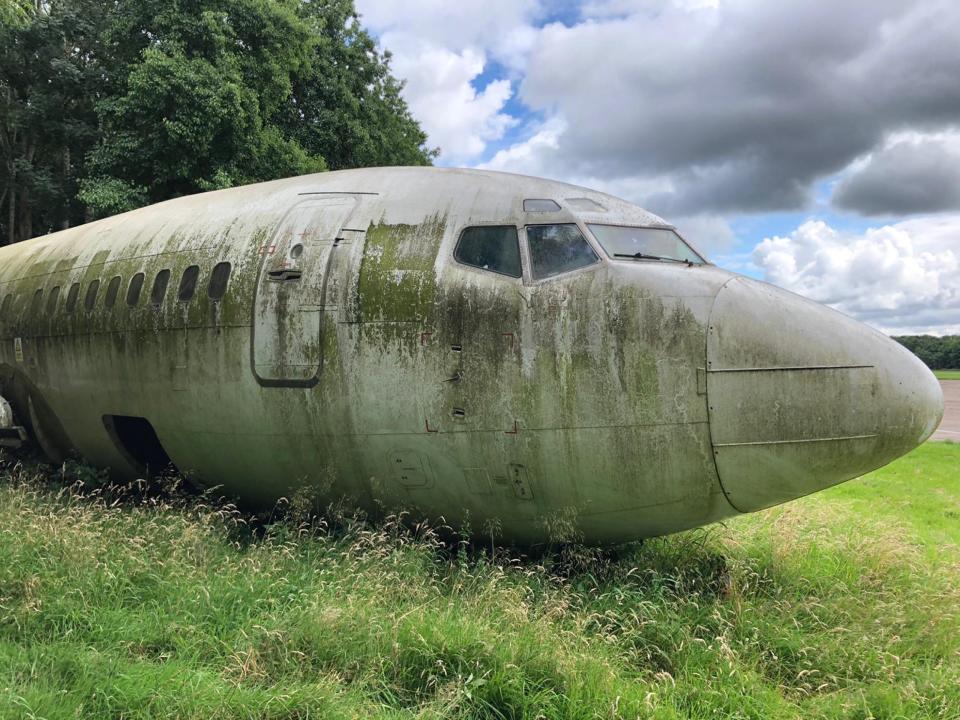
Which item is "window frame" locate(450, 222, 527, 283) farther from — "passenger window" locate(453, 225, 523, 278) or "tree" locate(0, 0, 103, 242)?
"tree" locate(0, 0, 103, 242)

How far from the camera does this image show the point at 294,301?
21.1 ft

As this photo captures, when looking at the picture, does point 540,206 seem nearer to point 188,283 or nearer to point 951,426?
point 188,283

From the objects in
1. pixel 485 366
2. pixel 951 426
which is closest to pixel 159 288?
pixel 485 366

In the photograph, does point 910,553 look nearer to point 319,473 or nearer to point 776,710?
point 776,710

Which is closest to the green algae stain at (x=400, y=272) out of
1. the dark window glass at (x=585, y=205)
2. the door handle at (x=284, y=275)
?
the door handle at (x=284, y=275)

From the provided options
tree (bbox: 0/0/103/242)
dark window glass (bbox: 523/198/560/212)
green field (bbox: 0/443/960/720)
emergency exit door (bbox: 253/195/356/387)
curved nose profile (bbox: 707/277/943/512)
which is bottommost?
green field (bbox: 0/443/960/720)

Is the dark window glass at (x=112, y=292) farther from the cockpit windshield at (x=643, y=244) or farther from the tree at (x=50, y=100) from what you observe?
the tree at (x=50, y=100)

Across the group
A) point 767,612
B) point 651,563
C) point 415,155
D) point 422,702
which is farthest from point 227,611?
point 415,155

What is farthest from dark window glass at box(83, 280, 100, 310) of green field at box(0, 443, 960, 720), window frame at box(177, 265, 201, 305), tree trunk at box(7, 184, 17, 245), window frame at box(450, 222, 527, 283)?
tree trunk at box(7, 184, 17, 245)

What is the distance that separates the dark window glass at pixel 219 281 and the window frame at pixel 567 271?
313 cm

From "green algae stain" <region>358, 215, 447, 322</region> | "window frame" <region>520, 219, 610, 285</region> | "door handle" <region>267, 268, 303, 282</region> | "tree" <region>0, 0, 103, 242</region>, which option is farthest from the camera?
"tree" <region>0, 0, 103, 242</region>

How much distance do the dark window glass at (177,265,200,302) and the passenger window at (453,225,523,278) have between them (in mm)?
2983

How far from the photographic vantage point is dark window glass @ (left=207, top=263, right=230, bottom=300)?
689cm

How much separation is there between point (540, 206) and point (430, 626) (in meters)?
3.82
